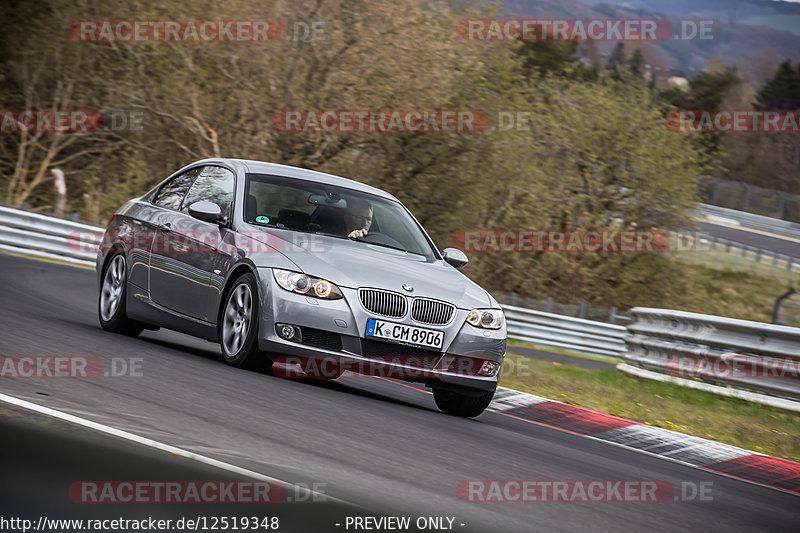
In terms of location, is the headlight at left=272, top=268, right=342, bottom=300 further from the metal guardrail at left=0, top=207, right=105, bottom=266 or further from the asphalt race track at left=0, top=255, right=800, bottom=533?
the metal guardrail at left=0, top=207, right=105, bottom=266

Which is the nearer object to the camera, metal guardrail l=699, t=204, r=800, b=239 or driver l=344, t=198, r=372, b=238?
driver l=344, t=198, r=372, b=238

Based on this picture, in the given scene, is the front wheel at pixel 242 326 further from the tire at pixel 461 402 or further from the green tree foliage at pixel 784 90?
the green tree foliage at pixel 784 90

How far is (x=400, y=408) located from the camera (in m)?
8.07

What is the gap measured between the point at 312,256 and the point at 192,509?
393 centimetres

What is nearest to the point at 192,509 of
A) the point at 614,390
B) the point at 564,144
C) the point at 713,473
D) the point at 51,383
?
the point at 51,383

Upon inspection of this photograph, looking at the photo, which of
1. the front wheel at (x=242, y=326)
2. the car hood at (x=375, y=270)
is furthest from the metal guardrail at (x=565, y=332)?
the front wheel at (x=242, y=326)

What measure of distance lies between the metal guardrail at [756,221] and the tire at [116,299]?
43.0 metres

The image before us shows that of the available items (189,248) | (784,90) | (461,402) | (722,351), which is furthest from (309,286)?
(784,90)

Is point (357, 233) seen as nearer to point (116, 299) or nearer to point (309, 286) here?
point (309, 286)

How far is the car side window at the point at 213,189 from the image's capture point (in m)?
9.00

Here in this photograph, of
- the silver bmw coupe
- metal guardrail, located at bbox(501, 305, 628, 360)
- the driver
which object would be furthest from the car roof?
metal guardrail, located at bbox(501, 305, 628, 360)

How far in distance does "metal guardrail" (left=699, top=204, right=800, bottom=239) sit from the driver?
43.0 meters

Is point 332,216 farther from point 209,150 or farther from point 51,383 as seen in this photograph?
point 209,150

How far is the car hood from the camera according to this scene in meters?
7.82
